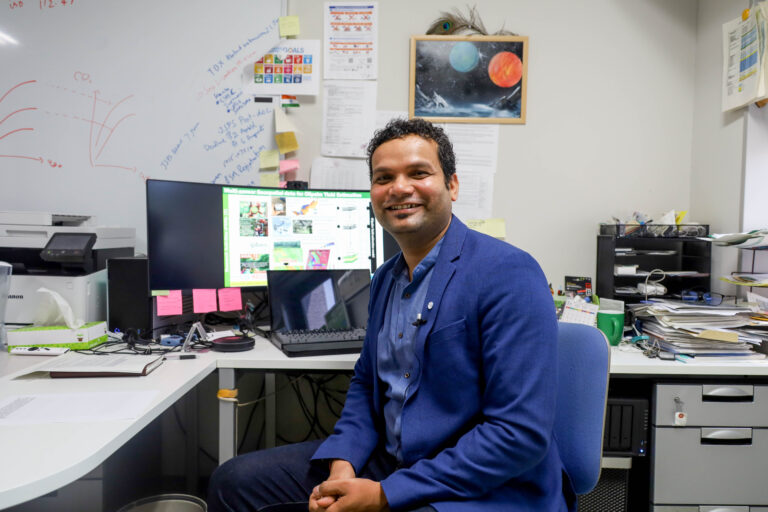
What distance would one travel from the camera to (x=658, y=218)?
203cm

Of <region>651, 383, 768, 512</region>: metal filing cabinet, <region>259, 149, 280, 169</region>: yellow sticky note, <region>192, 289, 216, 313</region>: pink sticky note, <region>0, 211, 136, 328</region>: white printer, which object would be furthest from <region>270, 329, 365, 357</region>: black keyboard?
<region>651, 383, 768, 512</region>: metal filing cabinet

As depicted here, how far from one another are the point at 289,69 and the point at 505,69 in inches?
35.7

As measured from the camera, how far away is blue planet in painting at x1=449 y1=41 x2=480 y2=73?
1979mm

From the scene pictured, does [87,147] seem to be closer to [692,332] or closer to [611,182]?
[611,182]

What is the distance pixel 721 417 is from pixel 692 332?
0.26 meters

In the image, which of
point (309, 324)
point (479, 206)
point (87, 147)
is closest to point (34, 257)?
point (87, 147)

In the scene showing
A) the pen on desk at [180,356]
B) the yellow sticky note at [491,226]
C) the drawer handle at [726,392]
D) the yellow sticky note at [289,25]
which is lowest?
the drawer handle at [726,392]

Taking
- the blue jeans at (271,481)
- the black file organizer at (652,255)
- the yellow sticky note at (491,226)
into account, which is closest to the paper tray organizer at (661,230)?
the black file organizer at (652,255)

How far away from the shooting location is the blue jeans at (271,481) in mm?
1088

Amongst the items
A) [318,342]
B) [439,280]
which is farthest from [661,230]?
[318,342]

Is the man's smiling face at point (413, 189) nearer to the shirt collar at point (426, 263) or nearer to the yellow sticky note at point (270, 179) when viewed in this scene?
the shirt collar at point (426, 263)

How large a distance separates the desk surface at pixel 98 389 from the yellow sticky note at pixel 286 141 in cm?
84

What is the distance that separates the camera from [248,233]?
69.0 inches

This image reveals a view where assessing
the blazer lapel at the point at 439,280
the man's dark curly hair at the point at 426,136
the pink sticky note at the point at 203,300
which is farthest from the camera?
the pink sticky note at the point at 203,300
